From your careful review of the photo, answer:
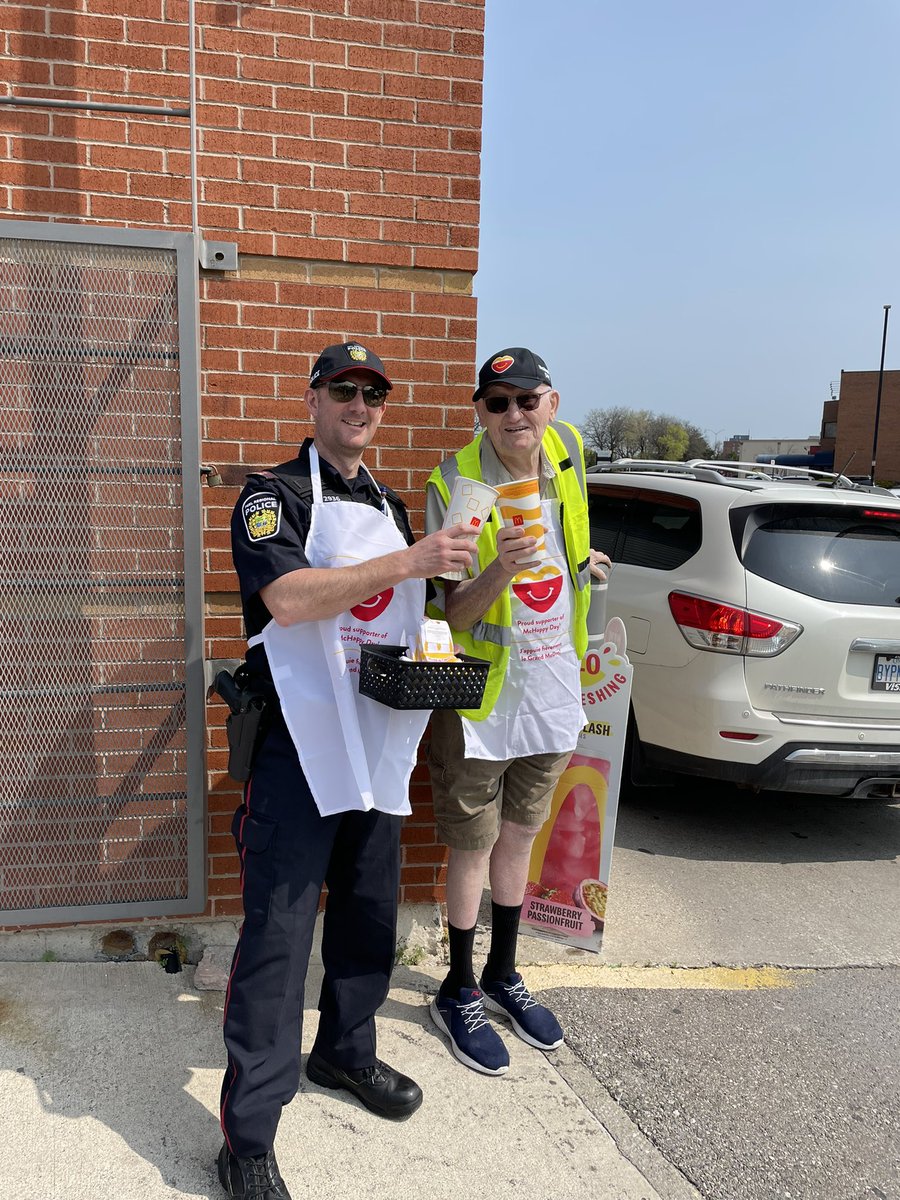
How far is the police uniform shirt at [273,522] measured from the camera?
7.30ft

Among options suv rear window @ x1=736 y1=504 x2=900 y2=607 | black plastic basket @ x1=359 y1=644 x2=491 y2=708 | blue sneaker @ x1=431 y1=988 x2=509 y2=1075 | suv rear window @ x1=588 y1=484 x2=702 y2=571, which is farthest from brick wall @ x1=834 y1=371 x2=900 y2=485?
black plastic basket @ x1=359 y1=644 x2=491 y2=708

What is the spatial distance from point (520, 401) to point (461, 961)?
1809 millimetres

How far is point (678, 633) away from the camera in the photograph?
4793mm

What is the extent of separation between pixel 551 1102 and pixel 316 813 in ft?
3.90

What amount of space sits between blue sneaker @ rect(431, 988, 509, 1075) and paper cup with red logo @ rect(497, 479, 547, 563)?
4.88 ft

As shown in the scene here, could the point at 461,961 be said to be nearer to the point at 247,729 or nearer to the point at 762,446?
the point at 247,729

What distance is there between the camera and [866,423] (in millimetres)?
65750

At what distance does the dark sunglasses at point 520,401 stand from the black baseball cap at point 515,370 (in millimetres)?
40

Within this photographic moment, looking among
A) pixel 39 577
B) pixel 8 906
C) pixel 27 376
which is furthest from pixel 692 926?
pixel 27 376

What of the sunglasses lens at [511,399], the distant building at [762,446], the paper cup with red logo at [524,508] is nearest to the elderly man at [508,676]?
the sunglasses lens at [511,399]

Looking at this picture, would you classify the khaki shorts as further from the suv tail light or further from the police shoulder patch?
the suv tail light

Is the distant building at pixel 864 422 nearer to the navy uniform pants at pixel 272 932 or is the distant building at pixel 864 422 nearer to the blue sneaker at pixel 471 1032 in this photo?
the blue sneaker at pixel 471 1032

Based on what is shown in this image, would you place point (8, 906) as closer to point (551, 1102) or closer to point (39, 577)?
point (39, 577)

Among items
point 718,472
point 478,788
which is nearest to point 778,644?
point 718,472
